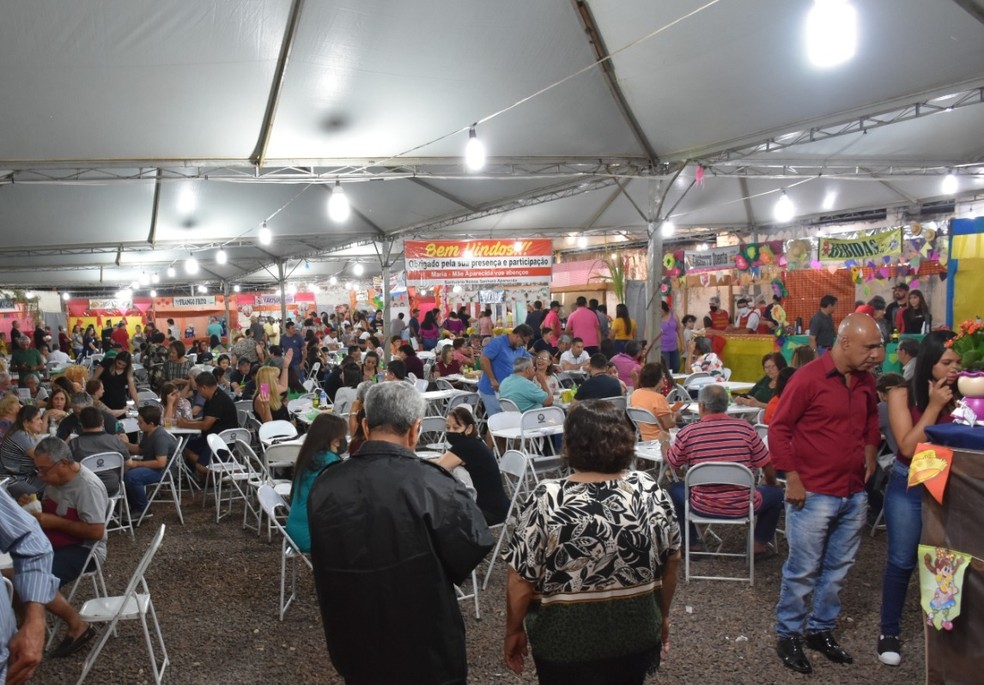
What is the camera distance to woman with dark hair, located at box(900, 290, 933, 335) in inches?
407

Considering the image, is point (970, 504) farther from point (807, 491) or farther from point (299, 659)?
point (299, 659)

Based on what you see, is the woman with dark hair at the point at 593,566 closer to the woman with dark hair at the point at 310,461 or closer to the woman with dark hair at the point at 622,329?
the woman with dark hair at the point at 310,461

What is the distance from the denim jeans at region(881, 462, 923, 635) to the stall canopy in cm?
335

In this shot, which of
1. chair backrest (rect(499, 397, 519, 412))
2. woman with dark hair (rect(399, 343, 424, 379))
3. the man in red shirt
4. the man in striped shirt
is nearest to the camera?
the man in striped shirt

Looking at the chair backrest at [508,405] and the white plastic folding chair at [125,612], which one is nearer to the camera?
the white plastic folding chair at [125,612]

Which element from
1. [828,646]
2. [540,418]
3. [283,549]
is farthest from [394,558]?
[540,418]

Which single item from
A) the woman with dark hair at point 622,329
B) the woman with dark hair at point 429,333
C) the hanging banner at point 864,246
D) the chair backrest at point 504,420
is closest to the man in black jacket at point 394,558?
the chair backrest at point 504,420

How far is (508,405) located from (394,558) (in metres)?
4.92

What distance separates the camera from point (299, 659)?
11.5 feet

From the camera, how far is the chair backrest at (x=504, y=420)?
602 cm

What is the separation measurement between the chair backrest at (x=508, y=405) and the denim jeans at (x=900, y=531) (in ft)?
12.5

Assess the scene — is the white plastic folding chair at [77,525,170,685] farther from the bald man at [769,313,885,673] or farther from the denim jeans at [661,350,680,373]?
the denim jeans at [661,350,680,373]

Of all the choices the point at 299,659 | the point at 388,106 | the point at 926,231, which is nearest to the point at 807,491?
the point at 299,659

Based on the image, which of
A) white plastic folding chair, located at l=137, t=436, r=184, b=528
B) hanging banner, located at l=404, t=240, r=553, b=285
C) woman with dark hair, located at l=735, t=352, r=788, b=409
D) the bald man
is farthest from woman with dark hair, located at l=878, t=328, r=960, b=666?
hanging banner, located at l=404, t=240, r=553, b=285
